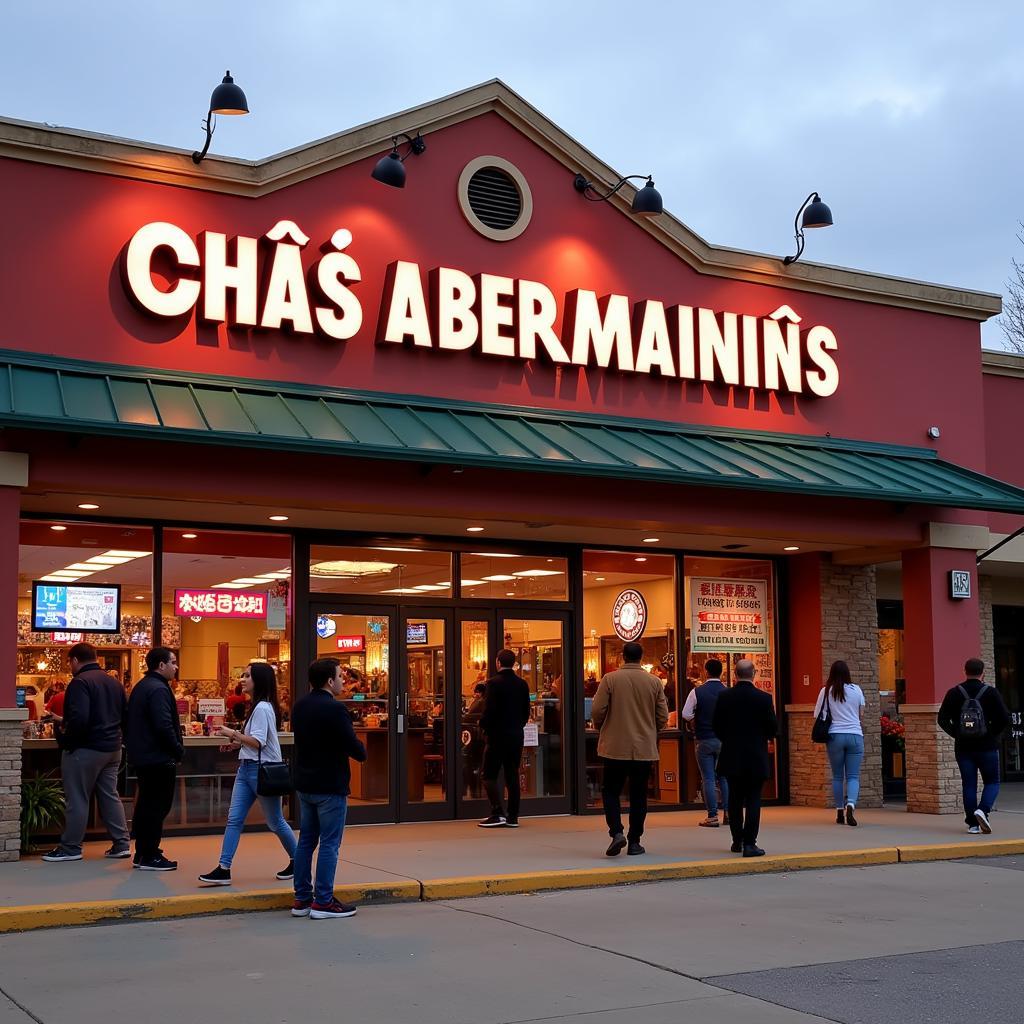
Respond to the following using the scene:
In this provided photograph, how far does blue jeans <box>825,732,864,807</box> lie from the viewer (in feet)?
51.6

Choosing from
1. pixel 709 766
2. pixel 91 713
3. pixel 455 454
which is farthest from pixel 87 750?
pixel 709 766

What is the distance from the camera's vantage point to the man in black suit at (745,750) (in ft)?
42.1

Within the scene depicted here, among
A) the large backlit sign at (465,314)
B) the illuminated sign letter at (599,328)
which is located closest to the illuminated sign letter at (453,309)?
the large backlit sign at (465,314)

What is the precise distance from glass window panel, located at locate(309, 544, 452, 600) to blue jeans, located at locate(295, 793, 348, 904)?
589 cm

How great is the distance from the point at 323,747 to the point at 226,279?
6111 millimetres

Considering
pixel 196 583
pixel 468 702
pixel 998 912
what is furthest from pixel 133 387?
pixel 998 912

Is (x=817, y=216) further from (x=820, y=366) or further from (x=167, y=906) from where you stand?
(x=167, y=906)

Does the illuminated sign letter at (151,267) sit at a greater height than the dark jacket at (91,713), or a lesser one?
greater

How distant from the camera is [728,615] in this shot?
60.1 feet

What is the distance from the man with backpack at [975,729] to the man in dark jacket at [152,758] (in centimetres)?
833

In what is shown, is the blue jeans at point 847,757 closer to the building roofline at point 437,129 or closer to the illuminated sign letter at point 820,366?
the illuminated sign letter at point 820,366

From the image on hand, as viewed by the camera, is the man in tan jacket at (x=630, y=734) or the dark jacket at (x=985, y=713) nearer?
the man in tan jacket at (x=630, y=734)

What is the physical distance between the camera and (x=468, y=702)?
16453 mm

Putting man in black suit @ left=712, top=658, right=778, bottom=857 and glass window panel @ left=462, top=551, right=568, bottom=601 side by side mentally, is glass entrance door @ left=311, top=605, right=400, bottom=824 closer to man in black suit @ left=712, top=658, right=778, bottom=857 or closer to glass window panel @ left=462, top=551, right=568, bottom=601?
glass window panel @ left=462, top=551, right=568, bottom=601
